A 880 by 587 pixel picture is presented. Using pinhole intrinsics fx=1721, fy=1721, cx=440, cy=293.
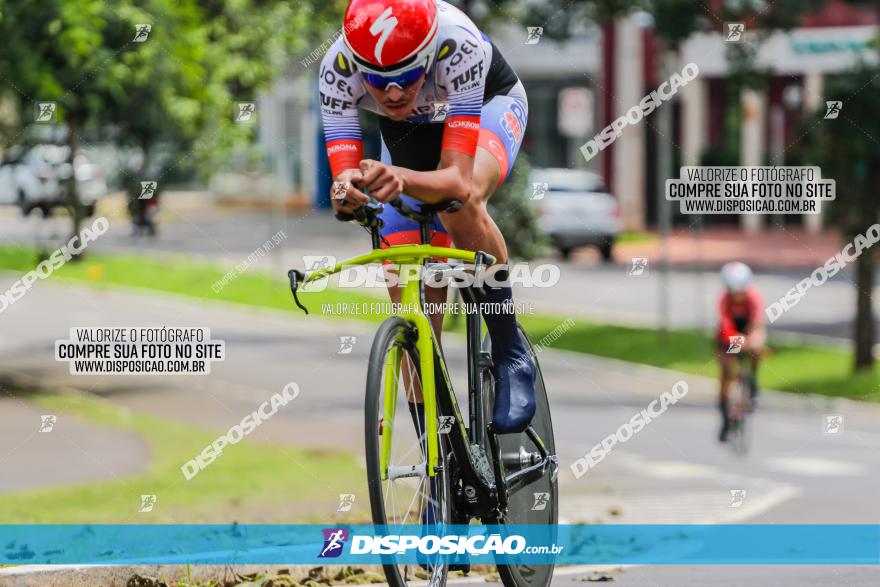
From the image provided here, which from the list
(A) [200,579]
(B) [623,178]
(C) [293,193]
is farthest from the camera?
(C) [293,193]

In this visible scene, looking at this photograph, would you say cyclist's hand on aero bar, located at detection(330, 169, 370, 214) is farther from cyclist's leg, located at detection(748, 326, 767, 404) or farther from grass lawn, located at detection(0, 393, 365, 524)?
cyclist's leg, located at detection(748, 326, 767, 404)

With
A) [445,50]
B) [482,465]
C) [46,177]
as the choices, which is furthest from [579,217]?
[445,50]

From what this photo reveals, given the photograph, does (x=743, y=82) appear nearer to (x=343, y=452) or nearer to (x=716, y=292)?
(x=716, y=292)

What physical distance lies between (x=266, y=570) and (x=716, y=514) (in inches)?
202

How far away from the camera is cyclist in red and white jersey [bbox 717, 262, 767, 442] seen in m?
15.3

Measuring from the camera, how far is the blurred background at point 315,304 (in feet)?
42.4

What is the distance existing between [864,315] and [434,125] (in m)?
15.7

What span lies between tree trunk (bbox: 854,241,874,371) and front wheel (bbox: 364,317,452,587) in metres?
15.7

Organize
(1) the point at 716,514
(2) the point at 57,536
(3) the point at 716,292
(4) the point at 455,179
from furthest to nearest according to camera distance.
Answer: (3) the point at 716,292
(1) the point at 716,514
(2) the point at 57,536
(4) the point at 455,179

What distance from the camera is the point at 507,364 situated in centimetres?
595

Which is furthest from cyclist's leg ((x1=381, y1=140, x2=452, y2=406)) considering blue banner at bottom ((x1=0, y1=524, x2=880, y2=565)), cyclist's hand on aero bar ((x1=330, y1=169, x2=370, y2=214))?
blue banner at bottom ((x1=0, y1=524, x2=880, y2=565))

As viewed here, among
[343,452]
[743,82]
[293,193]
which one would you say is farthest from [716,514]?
[293,193]

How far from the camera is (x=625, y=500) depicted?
11922 millimetres

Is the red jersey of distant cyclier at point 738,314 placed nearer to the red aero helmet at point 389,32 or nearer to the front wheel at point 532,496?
the front wheel at point 532,496
